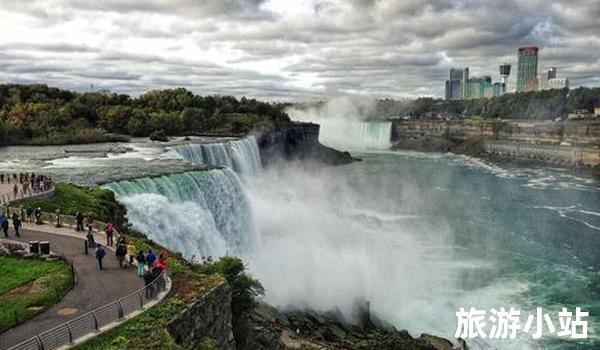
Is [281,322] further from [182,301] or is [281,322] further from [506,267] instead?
[506,267]

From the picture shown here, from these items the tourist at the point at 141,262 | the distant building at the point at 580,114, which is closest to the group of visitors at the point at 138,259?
the tourist at the point at 141,262

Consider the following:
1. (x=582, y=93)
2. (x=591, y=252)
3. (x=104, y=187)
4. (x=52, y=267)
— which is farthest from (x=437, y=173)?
(x=582, y=93)

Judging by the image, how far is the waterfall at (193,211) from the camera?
25797 mm

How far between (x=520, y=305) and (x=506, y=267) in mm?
6682

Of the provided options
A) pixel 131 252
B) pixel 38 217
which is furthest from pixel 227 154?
pixel 131 252

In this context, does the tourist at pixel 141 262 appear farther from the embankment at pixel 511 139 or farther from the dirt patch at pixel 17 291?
the embankment at pixel 511 139

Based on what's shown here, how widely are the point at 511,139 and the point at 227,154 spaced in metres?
84.8

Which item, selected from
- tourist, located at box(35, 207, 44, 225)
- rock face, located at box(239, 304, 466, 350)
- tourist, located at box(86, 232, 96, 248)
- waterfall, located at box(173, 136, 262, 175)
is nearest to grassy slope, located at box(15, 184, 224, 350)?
tourist, located at box(86, 232, 96, 248)

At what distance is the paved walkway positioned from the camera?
40.2 feet

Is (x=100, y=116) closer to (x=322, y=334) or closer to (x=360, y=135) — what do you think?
(x=322, y=334)

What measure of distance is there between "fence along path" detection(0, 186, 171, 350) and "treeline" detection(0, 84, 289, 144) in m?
51.9

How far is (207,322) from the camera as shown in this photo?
14.3m

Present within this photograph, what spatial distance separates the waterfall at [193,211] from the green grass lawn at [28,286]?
324 inches

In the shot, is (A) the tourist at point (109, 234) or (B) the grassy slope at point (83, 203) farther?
(B) the grassy slope at point (83, 203)
